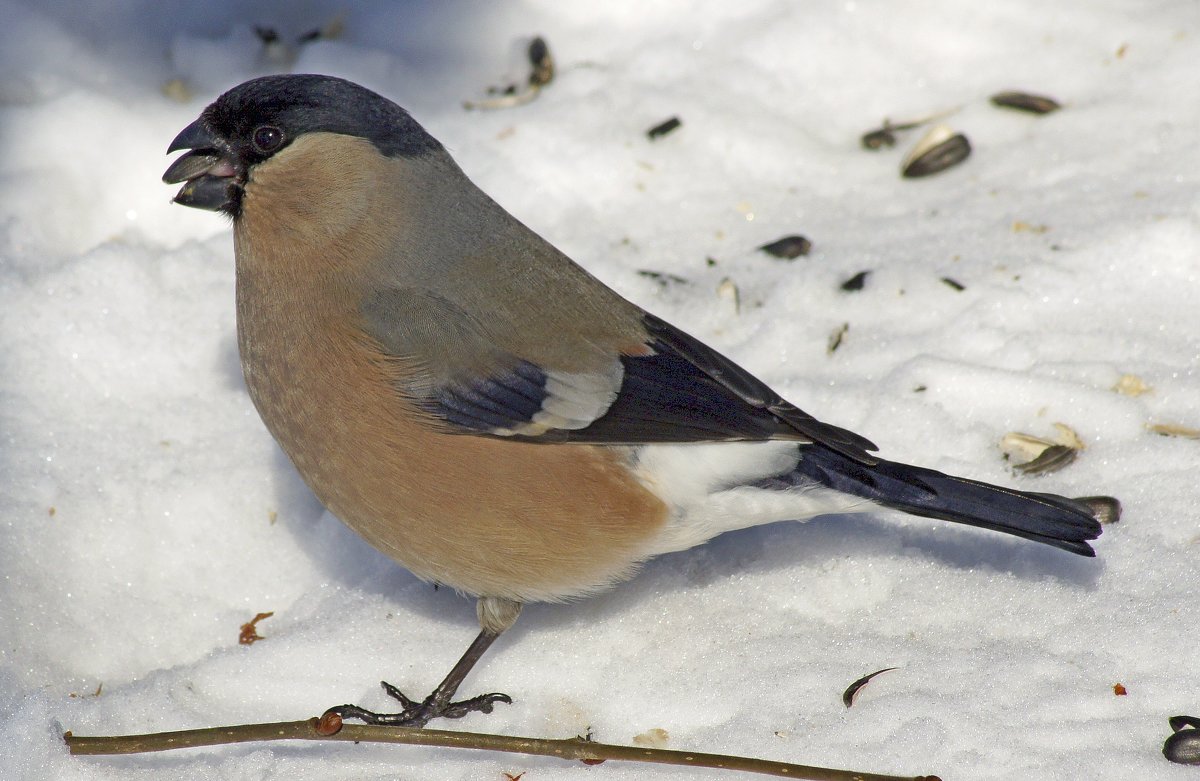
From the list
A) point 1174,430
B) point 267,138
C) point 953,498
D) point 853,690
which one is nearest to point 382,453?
point 267,138

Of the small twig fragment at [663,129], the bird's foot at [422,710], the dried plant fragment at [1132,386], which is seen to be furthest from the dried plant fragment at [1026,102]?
the bird's foot at [422,710]

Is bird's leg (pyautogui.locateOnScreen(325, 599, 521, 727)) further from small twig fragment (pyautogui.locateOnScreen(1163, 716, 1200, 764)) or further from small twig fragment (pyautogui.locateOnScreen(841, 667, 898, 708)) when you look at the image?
small twig fragment (pyautogui.locateOnScreen(1163, 716, 1200, 764))

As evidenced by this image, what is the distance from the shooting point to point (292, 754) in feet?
10.8

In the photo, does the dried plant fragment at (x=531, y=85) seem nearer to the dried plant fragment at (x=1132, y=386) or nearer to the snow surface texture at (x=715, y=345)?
the snow surface texture at (x=715, y=345)

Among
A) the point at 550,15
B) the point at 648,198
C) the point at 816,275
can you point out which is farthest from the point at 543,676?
the point at 550,15

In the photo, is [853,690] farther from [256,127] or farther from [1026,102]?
[1026,102]

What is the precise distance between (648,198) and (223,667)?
9.21 ft

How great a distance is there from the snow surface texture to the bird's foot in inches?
2.0

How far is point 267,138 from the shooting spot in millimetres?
3611

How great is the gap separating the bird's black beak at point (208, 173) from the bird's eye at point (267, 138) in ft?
0.31

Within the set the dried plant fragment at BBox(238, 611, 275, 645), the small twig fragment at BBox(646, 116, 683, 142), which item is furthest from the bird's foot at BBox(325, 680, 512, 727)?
the small twig fragment at BBox(646, 116, 683, 142)

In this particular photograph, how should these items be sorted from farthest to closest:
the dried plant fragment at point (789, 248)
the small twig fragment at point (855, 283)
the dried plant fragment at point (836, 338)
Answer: the dried plant fragment at point (789, 248) < the small twig fragment at point (855, 283) < the dried plant fragment at point (836, 338)

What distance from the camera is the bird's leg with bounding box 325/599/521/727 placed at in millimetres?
3455

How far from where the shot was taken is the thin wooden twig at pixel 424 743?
305 centimetres
